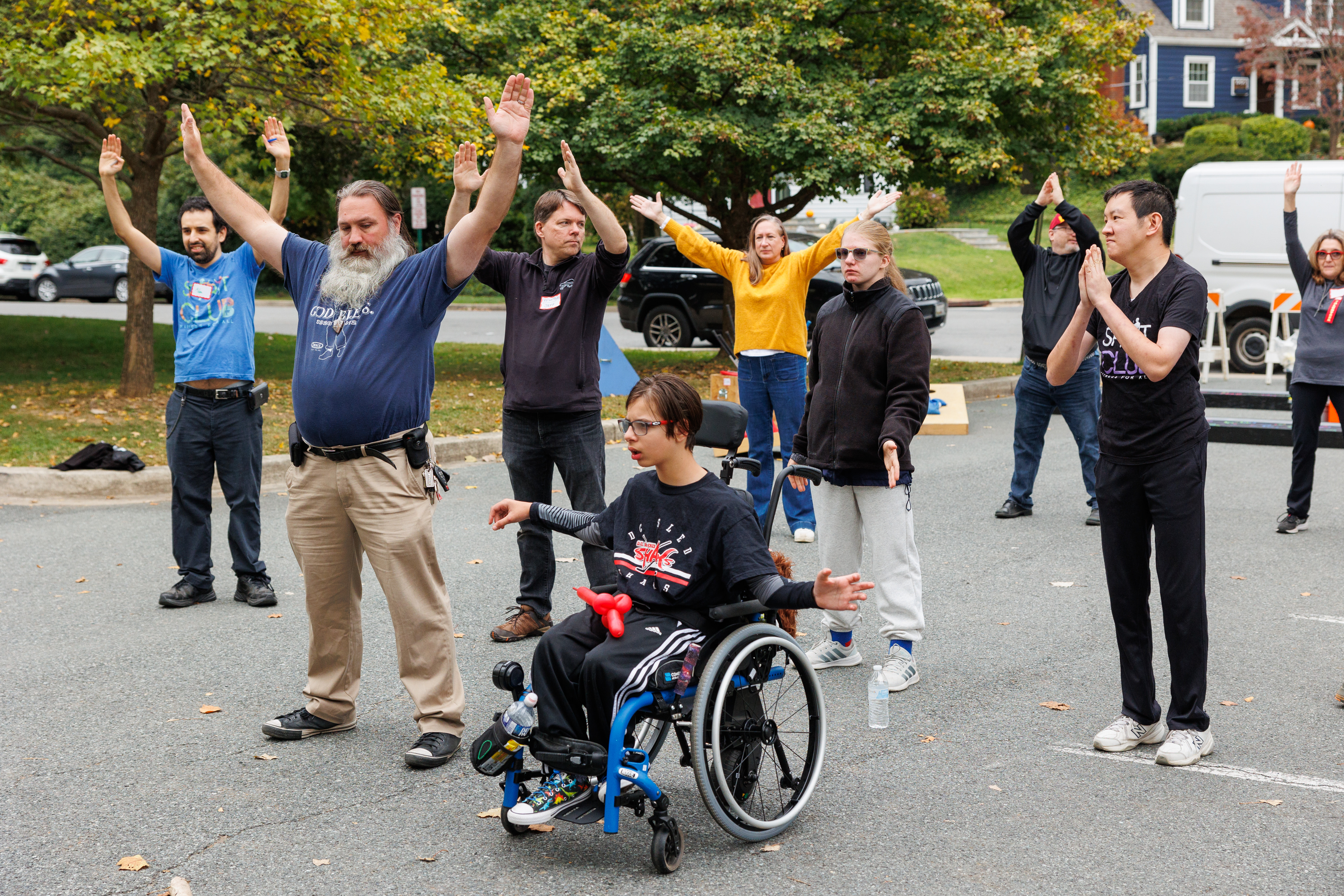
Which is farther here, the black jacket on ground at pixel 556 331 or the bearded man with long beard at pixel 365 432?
the black jacket on ground at pixel 556 331

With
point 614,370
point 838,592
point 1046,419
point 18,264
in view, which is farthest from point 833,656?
point 18,264

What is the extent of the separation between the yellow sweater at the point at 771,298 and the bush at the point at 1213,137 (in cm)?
3277

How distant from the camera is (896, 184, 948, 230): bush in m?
34.4

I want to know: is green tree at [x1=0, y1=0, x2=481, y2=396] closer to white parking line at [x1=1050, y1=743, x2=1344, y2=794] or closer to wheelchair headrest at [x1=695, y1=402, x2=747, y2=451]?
wheelchair headrest at [x1=695, y1=402, x2=747, y2=451]

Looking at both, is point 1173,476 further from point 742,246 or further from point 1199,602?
point 742,246

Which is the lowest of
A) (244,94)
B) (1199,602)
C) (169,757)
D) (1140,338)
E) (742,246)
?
(169,757)

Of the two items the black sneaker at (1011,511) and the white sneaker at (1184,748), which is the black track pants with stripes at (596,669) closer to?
the white sneaker at (1184,748)

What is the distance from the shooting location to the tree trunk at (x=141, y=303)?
13.5 meters

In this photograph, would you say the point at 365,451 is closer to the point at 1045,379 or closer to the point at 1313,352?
the point at 1045,379

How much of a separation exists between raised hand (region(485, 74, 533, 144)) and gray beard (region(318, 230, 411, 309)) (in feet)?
2.23

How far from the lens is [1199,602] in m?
4.55

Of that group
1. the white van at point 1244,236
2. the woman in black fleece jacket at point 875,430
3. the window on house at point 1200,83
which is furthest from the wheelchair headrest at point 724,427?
the window on house at point 1200,83

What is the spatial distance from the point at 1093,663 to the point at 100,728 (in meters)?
4.21

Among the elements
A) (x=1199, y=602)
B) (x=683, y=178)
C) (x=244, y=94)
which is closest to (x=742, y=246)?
(x=683, y=178)
